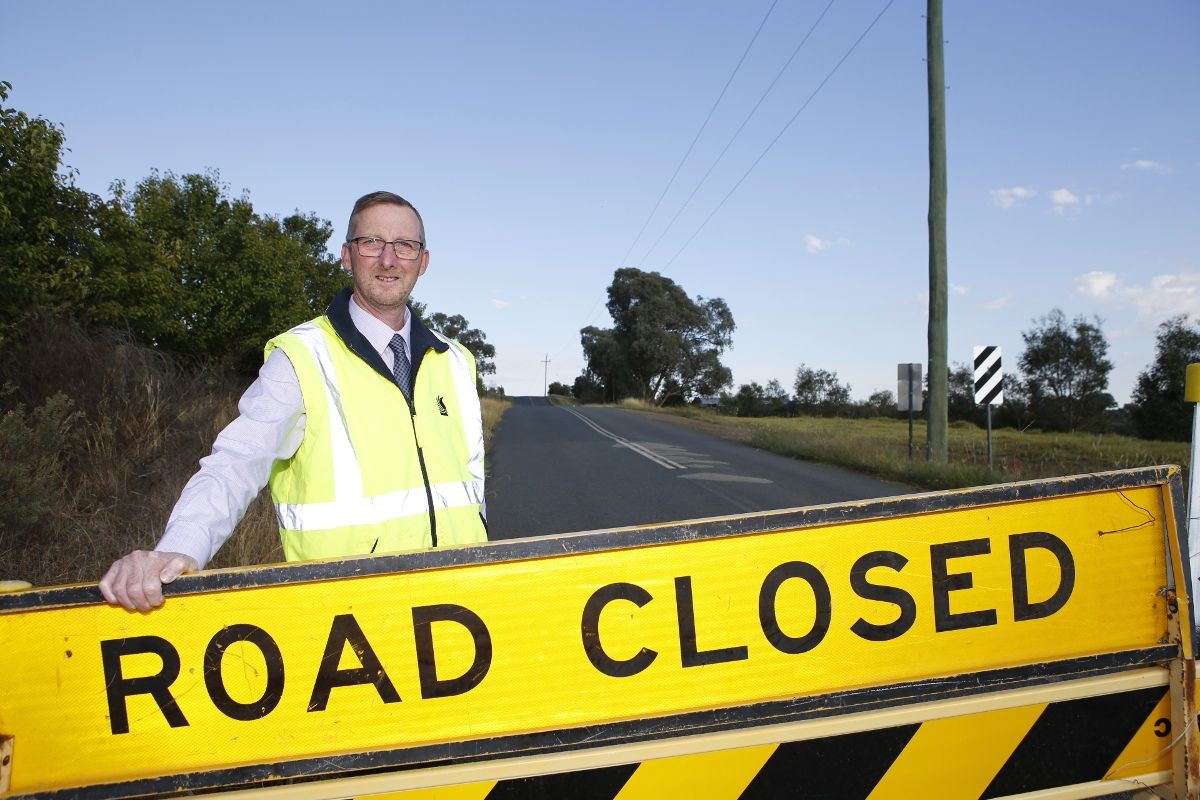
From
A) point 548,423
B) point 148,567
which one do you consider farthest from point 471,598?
point 548,423

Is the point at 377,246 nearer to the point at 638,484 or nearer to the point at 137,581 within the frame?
the point at 137,581

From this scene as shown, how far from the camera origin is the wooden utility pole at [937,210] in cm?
1436

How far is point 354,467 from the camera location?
2.21 metres

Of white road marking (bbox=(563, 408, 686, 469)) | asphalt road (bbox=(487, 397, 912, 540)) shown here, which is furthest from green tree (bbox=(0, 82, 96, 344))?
white road marking (bbox=(563, 408, 686, 469))

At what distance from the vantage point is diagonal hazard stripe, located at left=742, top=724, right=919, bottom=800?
174 centimetres

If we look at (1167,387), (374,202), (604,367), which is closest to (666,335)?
(604,367)

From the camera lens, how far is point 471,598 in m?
1.72

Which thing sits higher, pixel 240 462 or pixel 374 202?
pixel 374 202

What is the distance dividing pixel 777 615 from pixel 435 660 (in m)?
0.77

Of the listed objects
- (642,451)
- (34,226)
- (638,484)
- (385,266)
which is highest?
(34,226)

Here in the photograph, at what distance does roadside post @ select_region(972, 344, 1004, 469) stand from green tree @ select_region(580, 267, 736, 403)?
54610 mm

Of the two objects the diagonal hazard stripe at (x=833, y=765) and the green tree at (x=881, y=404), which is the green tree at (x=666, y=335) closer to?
the green tree at (x=881, y=404)

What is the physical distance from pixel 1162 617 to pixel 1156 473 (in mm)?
347

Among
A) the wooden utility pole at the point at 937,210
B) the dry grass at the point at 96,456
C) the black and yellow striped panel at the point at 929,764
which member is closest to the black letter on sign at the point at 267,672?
the black and yellow striped panel at the point at 929,764
